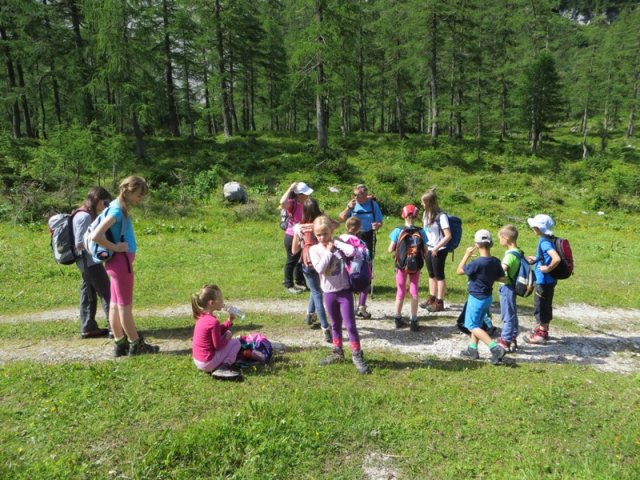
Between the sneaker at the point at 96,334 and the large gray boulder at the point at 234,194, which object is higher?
the large gray boulder at the point at 234,194

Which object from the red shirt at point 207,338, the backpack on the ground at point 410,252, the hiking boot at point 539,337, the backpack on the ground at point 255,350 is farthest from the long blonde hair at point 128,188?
the hiking boot at point 539,337

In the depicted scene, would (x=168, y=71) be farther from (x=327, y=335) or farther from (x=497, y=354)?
(x=497, y=354)

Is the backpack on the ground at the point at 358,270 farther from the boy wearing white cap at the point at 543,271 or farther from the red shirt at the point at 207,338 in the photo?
the boy wearing white cap at the point at 543,271

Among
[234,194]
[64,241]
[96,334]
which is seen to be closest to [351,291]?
[96,334]

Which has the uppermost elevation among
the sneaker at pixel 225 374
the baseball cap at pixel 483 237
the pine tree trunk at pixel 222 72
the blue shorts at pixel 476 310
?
the pine tree trunk at pixel 222 72

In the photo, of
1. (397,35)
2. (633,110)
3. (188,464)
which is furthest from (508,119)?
(188,464)

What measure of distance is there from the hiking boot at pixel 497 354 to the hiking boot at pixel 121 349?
5.16 meters

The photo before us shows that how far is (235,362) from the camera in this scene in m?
5.29

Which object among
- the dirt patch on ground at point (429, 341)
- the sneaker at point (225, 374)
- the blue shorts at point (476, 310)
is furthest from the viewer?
the dirt patch on ground at point (429, 341)

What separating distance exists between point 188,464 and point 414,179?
869 inches

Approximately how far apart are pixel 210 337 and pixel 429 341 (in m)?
3.55

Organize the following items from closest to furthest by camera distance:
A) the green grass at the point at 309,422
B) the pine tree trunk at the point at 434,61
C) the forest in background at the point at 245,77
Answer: the green grass at the point at 309,422 → the forest in background at the point at 245,77 → the pine tree trunk at the point at 434,61

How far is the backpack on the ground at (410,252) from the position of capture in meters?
6.63

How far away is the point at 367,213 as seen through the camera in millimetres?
8133
